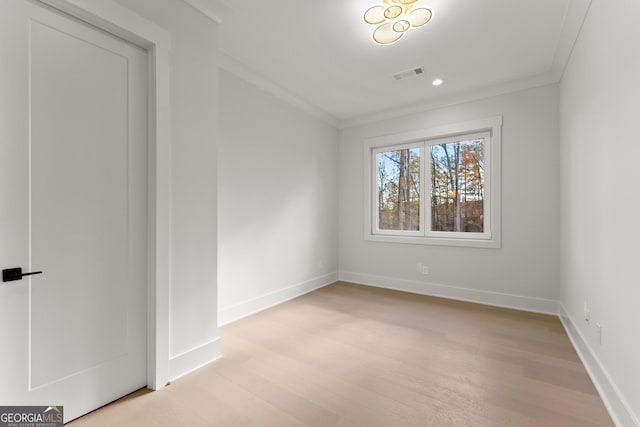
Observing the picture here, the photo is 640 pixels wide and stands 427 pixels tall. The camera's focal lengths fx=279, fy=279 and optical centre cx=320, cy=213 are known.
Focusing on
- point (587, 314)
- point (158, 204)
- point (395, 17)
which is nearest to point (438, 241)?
point (587, 314)

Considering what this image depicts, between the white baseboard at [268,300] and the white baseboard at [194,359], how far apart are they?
699 millimetres

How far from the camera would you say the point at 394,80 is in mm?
3328

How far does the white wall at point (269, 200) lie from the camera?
296cm

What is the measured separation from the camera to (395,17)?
2.12 meters

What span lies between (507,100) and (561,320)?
258cm

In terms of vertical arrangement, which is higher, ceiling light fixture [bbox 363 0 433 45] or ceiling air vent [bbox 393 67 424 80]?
ceiling air vent [bbox 393 67 424 80]

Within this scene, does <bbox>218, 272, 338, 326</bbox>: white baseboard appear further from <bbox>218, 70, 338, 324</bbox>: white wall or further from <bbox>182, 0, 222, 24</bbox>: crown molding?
<bbox>182, 0, 222, 24</bbox>: crown molding

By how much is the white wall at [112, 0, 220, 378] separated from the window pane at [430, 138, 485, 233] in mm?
3120

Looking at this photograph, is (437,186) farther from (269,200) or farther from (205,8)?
(205,8)

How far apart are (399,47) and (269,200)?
2.15m

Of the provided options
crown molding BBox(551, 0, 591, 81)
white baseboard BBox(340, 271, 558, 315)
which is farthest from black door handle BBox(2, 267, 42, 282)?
white baseboard BBox(340, 271, 558, 315)

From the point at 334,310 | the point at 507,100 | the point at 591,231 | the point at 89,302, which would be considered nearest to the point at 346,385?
the point at 334,310

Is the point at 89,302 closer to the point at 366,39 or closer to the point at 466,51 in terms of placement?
the point at 366,39

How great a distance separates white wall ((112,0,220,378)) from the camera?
1.93 metres
